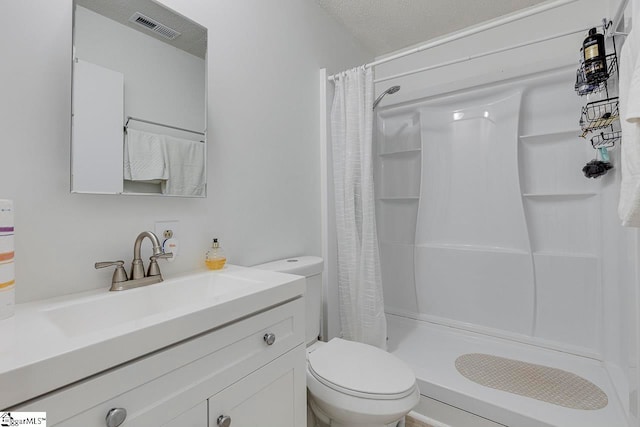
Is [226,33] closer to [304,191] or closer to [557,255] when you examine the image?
[304,191]

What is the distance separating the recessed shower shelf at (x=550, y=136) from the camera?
190 centimetres

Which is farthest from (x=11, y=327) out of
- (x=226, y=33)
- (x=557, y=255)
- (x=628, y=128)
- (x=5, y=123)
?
(x=557, y=255)

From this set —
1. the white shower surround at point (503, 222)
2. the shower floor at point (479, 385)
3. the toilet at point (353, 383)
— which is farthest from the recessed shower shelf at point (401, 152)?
the toilet at point (353, 383)

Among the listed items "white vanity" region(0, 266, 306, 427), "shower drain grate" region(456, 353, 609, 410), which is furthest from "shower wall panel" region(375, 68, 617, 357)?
"white vanity" region(0, 266, 306, 427)

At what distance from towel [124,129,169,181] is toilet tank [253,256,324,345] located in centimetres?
62

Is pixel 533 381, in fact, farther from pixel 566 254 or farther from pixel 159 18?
pixel 159 18

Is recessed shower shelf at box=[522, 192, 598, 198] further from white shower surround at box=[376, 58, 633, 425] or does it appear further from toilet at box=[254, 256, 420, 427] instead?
toilet at box=[254, 256, 420, 427]

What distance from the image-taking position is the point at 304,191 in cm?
183

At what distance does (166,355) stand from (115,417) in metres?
0.13

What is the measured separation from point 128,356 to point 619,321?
2.40 metres

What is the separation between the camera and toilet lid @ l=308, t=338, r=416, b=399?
1.13 m

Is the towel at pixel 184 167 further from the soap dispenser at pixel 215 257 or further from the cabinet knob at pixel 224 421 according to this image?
the cabinet knob at pixel 224 421

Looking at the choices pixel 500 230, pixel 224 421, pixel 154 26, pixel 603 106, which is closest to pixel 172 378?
pixel 224 421

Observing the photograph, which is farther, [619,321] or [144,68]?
[619,321]
